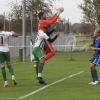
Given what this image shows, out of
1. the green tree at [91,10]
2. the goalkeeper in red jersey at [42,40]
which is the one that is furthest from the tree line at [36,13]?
the goalkeeper in red jersey at [42,40]

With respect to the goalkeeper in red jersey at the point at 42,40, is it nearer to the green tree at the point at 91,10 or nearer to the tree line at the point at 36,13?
the tree line at the point at 36,13

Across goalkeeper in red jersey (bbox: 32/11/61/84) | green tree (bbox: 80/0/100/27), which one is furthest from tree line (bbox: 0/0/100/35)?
goalkeeper in red jersey (bbox: 32/11/61/84)

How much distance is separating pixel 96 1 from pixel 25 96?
149 feet

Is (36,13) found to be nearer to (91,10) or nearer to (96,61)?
(91,10)

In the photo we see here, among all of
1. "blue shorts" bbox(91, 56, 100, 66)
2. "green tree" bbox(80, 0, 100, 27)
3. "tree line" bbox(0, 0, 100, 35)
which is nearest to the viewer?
"blue shorts" bbox(91, 56, 100, 66)

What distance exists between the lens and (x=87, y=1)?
5853cm

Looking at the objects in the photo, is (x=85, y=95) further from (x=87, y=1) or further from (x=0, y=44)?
(x=87, y=1)

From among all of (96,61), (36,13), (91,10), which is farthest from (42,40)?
(91,10)

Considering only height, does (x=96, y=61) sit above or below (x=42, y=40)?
below

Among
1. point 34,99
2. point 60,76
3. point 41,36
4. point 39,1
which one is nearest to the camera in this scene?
point 34,99

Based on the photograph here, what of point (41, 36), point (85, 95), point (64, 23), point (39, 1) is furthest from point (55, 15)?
point (64, 23)

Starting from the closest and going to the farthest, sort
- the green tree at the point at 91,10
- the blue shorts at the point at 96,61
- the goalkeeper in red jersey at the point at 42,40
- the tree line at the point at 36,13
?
the blue shorts at the point at 96,61, the goalkeeper in red jersey at the point at 42,40, the tree line at the point at 36,13, the green tree at the point at 91,10

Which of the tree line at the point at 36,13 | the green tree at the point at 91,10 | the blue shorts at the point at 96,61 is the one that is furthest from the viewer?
the green tree at the point at 91,10

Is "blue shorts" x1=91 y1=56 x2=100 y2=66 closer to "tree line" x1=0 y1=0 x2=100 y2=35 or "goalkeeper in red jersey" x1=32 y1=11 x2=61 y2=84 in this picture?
"goalkeeper in red jersey" x1=32 y1=11 x2=61 y2=84
